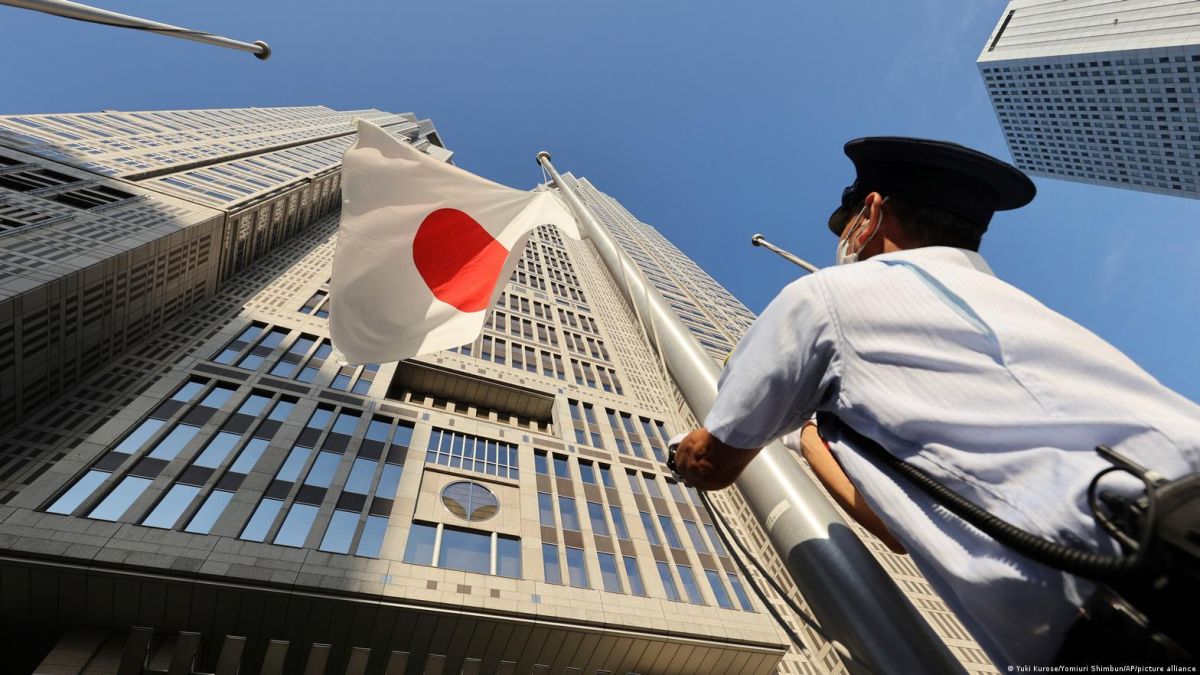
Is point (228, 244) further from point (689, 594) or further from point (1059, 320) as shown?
point (1059, 320)

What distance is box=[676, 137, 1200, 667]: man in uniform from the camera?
1396 millimetres

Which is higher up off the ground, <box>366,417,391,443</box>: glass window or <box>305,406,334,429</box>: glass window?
<box>305,406,334,429</box>: glass window

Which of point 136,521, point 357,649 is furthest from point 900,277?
point 136,521

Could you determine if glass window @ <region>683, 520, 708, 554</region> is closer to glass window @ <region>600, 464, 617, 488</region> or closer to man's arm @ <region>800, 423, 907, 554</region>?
glass window @ <region>600, 464, 617, 488</region>

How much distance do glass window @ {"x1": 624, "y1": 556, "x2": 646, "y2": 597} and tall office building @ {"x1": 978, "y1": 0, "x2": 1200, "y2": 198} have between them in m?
126

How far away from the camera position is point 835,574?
2.13 m

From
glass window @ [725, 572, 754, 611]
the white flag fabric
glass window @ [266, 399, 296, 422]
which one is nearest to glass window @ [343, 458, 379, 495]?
glass window @ [266, 399, 296, 422]

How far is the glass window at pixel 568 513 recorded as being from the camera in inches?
906

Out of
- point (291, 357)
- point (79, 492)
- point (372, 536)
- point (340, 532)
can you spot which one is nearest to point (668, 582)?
point (372, 536)

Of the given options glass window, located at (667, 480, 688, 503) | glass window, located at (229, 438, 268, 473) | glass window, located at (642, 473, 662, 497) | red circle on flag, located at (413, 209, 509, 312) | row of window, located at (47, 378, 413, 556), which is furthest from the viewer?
glass window, located at (667, 480, 688, 503)

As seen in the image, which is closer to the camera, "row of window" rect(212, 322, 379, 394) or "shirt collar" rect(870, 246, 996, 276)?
"shirt collar" rect(870, 246, 996, 276)

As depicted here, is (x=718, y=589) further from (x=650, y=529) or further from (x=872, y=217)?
(x=872, y=217)

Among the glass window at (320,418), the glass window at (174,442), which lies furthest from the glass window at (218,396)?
the glass window at (320,418)

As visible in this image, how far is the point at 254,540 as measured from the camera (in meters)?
16.8
